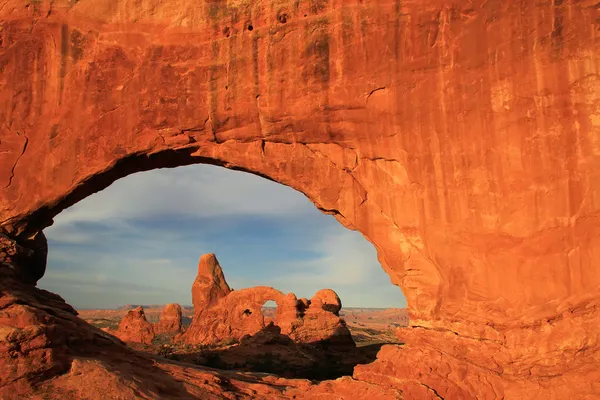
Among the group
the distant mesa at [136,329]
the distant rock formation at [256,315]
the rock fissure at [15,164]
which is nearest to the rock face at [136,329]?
the distant mesa at [136,329]

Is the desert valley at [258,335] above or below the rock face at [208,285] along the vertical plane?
below

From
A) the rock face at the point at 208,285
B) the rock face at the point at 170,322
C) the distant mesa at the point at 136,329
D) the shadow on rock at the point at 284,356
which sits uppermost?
the rock face at the point at 208,285

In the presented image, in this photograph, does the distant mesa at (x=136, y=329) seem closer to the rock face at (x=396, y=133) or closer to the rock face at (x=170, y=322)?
the rock face at (x=170, y=322)

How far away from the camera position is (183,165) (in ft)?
49.7

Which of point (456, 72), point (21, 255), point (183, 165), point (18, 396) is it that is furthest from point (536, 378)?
point (21, 255)

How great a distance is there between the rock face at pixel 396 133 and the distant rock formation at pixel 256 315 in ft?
69.7

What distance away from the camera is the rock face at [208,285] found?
147 feet

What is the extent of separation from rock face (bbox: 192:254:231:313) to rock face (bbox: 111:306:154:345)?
17.2ft

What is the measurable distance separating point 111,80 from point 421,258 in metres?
9.46

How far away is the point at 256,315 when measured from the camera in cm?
3653

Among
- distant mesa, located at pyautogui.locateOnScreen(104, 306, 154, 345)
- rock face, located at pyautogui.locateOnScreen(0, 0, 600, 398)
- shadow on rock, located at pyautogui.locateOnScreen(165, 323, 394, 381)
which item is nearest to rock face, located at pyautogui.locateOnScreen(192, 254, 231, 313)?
distant mesa, located at pyautogui.locateOnScreen(104, 306, 154, 345)

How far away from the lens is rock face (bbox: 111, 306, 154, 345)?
3939cm

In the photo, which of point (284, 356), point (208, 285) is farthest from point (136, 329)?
point (284, 356)

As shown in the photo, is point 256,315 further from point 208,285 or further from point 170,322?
point 170,322
